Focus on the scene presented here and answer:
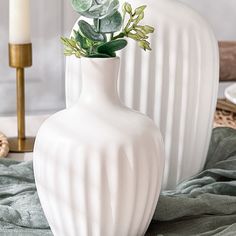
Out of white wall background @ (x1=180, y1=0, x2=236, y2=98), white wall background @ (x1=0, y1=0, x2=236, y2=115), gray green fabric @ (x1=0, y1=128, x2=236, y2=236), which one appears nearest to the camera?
gray green fabric @ (x1=0, y1=128, x2=236, y2=236)

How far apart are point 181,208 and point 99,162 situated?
18 centimetres

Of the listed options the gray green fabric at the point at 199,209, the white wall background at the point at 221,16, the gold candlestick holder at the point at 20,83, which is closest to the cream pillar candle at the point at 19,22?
the gold candlestick holder at the point at 20,83

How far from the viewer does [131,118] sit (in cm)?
71

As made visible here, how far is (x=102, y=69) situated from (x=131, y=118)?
6 cm

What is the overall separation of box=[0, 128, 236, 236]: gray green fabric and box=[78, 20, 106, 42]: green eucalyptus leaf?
0.76 feet

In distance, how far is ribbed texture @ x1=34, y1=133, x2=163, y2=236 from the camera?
0.68 meters

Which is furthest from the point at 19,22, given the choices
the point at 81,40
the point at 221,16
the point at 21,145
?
the point at 221,16

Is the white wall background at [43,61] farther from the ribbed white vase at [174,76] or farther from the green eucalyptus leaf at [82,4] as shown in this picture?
the green eucalyptus leaf at [82,4]

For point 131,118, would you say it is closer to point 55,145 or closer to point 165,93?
point 55,145

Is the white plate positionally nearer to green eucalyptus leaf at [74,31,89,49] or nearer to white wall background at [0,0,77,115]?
green eucalyptus leaf at [74,31,89,49]

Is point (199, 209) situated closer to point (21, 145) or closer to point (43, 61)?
point (21, 145)

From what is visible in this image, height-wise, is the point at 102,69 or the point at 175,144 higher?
the point at 102,69

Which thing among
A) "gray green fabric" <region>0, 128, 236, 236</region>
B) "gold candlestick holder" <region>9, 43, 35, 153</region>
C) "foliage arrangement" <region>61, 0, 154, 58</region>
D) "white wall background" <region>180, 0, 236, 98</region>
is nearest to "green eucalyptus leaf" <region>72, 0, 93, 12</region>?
"foliage arrangement" <region>61, 0, 154, 58</region>

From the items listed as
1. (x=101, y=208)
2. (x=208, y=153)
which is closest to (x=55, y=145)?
(x=101, y=208)
